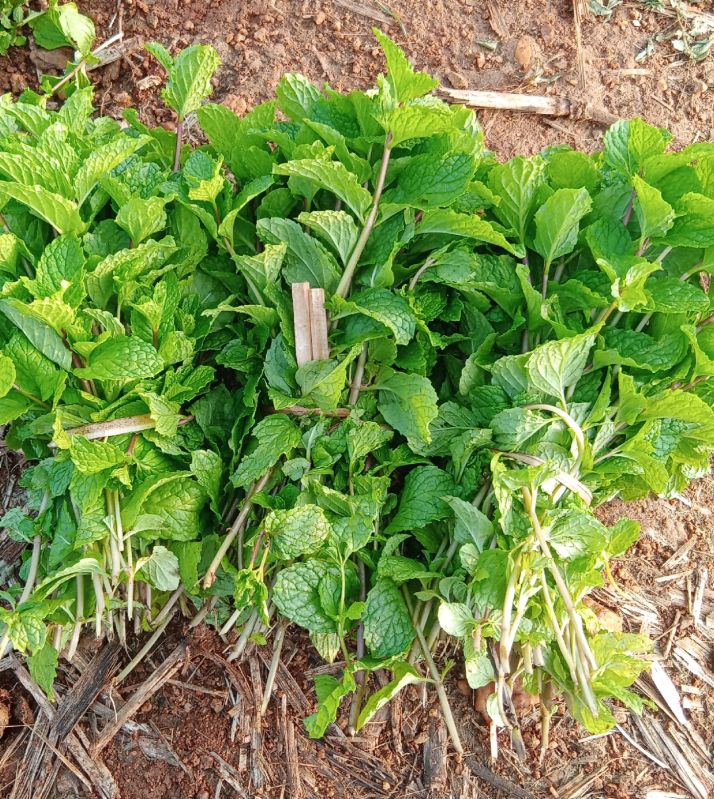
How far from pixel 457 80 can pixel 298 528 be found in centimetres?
121

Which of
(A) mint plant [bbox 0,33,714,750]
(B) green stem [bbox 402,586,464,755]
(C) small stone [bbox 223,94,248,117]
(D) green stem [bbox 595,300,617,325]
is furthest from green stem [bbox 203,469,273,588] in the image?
(C) small stone [bbox 223,94,248,117]

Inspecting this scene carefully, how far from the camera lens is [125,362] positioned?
1109 mm

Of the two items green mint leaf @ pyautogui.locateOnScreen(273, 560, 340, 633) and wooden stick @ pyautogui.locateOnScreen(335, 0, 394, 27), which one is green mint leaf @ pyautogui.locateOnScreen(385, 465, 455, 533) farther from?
wooden stick @ pyautogui.locateOnScreen(335, 0, 394, 27)

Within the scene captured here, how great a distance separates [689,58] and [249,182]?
4.08 ft

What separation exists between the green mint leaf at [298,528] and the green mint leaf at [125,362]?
0.31m

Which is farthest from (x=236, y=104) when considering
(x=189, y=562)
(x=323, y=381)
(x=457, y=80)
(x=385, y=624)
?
(x=385, y=624)

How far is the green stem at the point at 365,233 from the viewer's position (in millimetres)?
1166

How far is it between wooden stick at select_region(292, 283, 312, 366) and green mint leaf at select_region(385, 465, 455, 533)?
0.29 metres

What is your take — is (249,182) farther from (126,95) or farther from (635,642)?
(635,642)

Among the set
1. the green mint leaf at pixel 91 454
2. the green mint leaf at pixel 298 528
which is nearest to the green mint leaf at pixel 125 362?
the green mint leaf at pixel 91 454

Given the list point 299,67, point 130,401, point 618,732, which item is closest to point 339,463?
point 130,401

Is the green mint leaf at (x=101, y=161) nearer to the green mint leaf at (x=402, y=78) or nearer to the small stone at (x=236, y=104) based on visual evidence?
the green mint leaf at (x=402, y=78)

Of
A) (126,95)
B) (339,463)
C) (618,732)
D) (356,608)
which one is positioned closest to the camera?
(356,608)

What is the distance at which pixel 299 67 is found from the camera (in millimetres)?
1717
